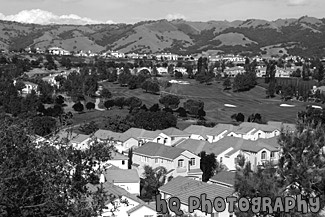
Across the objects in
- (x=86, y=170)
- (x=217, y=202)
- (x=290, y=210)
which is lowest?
(x=217, y=202)

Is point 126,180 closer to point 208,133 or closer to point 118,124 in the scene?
point 208,133

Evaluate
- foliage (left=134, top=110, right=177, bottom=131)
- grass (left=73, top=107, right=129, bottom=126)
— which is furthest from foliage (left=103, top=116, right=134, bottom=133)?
grass (left=73, top=107, right=129, bottom=126)

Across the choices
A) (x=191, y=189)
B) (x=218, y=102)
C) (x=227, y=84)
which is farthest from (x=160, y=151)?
(x=227, y=84)

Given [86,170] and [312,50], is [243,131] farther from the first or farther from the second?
[312,50]

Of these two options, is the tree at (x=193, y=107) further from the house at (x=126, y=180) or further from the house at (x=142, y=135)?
the house at (x=126, y=180)

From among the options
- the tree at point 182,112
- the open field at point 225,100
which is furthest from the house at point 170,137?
the open field at point 225,100

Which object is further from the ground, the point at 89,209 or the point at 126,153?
the point at 89,209

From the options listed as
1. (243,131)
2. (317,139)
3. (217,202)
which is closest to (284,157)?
(317,139)
